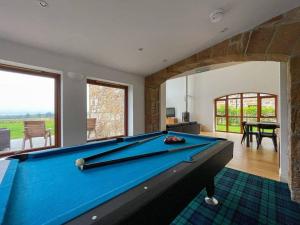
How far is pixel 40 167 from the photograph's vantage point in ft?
3.71

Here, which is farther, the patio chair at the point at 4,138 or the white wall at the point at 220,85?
the white wall at the point at 220,85

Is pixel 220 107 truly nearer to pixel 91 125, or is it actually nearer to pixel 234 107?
pixel 234 107

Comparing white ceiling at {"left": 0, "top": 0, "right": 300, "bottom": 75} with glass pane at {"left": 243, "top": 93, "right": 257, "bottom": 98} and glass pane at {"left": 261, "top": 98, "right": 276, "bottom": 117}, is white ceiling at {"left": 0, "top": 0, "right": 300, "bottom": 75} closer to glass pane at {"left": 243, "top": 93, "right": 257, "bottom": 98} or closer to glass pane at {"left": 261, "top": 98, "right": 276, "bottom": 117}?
glass pane at {"left": 243, "top": 93, "right": 257, "bottom": 98}

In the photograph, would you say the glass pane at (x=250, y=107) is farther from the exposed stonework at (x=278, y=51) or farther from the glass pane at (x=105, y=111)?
the glass pane at (x=105, y=111)

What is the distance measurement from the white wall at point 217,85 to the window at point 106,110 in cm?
633

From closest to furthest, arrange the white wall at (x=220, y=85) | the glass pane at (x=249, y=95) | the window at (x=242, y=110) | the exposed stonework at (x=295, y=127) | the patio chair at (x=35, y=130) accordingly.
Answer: the exposed stonework at (x=295, y=127)
the patio chair at (x=35, y=130)
the white wall at (x=220, y=85)
the window at (x=242, y=110)
the glass pane at (x=249, y=95)

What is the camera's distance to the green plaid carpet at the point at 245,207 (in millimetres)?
1668

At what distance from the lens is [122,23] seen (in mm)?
2244

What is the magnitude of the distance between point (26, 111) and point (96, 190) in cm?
267

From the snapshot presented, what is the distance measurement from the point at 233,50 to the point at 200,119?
22.6 feet

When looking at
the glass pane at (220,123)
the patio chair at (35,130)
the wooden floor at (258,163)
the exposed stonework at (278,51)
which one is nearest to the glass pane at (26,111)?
the patio chair at (35,130)

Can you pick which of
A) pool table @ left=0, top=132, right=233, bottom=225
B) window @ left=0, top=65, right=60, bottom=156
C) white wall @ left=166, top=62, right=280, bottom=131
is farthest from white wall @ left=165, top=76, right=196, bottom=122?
pool table @ left=0, top=132, right=233, bottom=225

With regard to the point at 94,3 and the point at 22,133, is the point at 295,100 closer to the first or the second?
the point at 94,3

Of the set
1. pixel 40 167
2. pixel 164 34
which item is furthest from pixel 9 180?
pixel 164 34
